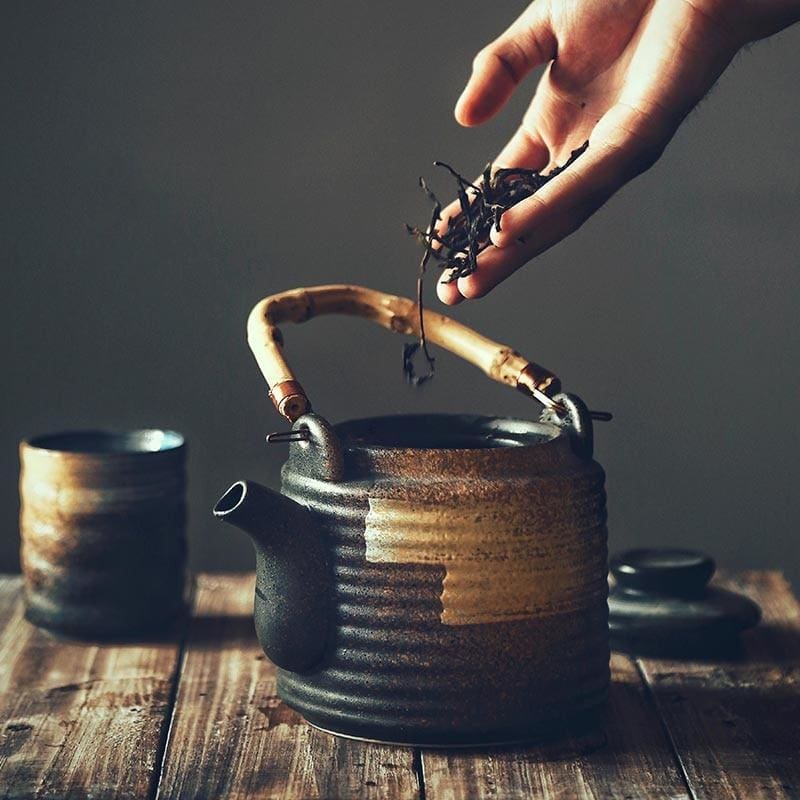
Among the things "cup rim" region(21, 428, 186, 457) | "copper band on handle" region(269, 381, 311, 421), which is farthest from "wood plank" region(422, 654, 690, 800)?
"cup rim" region(21, 428, 186, 457)

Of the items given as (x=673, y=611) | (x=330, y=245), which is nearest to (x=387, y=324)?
(x=673, y=611)

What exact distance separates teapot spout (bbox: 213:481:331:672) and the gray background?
80 cm

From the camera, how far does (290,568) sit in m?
1.05

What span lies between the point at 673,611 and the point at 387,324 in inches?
15.3

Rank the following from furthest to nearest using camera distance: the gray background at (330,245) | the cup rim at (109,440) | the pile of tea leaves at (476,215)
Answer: the gray background at (330,245) → the cup rim at (109,440) → the pile of tea leaves at (476,215)

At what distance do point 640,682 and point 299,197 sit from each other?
0.86 meters

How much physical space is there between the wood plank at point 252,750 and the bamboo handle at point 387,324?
29cm

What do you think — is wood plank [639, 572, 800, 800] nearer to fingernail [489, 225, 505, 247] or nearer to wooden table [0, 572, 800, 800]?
wooden table [0, 572, 800, 800]

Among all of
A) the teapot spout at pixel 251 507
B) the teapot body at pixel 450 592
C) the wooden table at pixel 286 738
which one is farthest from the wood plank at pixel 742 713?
the teapot spout at pixel 251 507

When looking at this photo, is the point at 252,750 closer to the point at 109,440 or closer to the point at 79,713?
the point at 79,713

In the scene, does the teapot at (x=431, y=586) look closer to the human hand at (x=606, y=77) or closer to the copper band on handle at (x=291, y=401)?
the copper band on handle at (x=291, y=401)

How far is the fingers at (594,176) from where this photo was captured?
A: 1034 mm

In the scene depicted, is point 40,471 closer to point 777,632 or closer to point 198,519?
point 198,519

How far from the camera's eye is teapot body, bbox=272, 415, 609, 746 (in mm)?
1027
